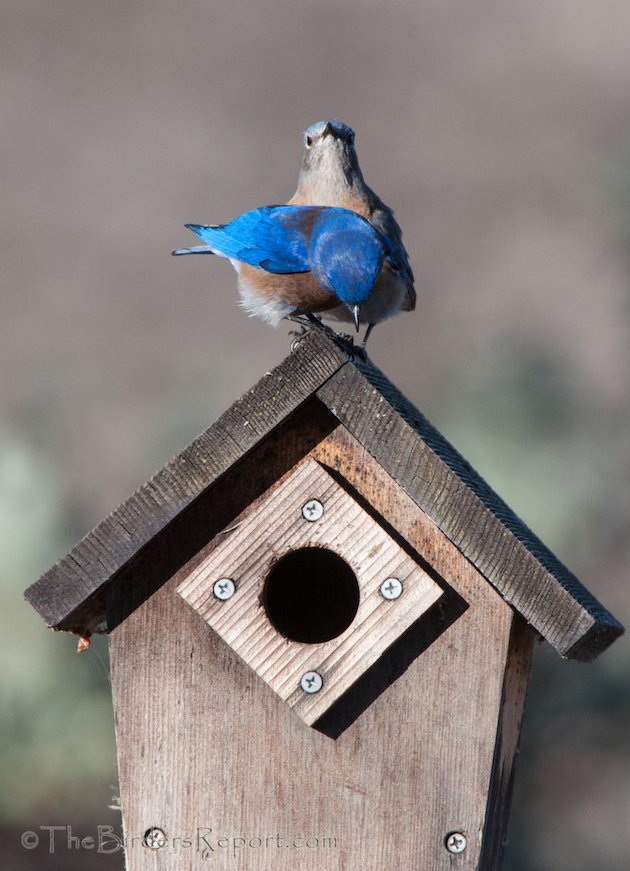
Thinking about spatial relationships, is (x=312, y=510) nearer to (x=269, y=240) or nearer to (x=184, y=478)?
(x=184, y=478)

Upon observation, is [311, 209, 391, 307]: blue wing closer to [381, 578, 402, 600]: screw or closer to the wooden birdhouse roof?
the wooden birdhouse roof

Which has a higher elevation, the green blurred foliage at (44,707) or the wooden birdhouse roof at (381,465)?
the green blurred foliage at (44,707)

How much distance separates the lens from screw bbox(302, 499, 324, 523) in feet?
9.71

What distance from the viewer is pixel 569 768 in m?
6.52

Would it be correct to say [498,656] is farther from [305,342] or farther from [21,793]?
[21,793]

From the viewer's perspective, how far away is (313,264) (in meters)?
3.45

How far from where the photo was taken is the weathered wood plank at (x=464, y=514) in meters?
2.85

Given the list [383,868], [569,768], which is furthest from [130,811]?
[569,768]

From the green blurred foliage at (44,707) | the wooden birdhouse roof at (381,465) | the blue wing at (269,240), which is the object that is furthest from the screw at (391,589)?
the green blurred foliage at (44,707)

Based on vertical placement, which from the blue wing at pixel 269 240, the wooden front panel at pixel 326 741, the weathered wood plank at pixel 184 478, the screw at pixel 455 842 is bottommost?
the screw at pixel 455 842

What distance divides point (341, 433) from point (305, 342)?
210mm

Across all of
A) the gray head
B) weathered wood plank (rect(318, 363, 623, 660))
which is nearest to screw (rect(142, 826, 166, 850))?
weathered wood plank (rect(318, 363, 623, 660))

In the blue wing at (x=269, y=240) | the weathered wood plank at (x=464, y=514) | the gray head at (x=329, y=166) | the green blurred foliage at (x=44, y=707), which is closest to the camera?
the weathered wood plank at (x=464, y=514)

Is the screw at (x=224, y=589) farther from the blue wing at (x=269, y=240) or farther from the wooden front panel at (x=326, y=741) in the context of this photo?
the blue wing at (x=269, y=240)
